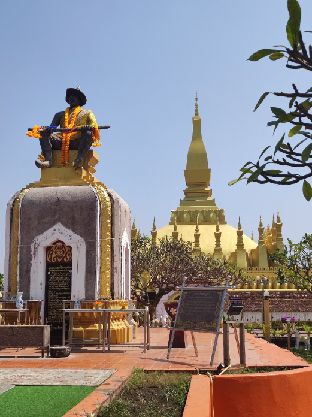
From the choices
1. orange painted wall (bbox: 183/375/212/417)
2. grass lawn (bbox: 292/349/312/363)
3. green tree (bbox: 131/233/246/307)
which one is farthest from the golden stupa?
orange painted wall (bbox: 183/375/212/417)

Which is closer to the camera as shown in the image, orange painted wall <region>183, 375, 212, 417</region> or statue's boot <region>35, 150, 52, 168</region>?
orange painted wall <region>183, 375, 212, 417</region>

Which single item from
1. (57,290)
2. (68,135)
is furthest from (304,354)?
(68,135)

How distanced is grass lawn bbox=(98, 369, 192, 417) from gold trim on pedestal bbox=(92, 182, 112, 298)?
623 centimetres

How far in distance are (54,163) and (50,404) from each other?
30.9 feet

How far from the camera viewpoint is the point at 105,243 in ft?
43.1

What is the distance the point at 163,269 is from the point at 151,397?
25.4 meters

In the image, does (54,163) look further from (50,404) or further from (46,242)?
(50,404)

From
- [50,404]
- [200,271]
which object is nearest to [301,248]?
[200,271]

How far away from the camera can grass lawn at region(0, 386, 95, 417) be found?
5051 mm

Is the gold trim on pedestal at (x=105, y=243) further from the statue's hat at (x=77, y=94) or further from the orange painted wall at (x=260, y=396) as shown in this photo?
the orange painted wall at (x=260, y=396)

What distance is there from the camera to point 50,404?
5375 mm

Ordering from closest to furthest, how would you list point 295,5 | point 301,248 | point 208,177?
1. point 295,5
2. point 301,248
3. point 208,177

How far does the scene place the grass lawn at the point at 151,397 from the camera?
4895 mm

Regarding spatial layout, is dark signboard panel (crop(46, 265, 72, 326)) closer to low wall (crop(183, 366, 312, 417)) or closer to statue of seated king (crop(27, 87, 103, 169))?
statue of seated king (crop(27, 87, 103, 169))
